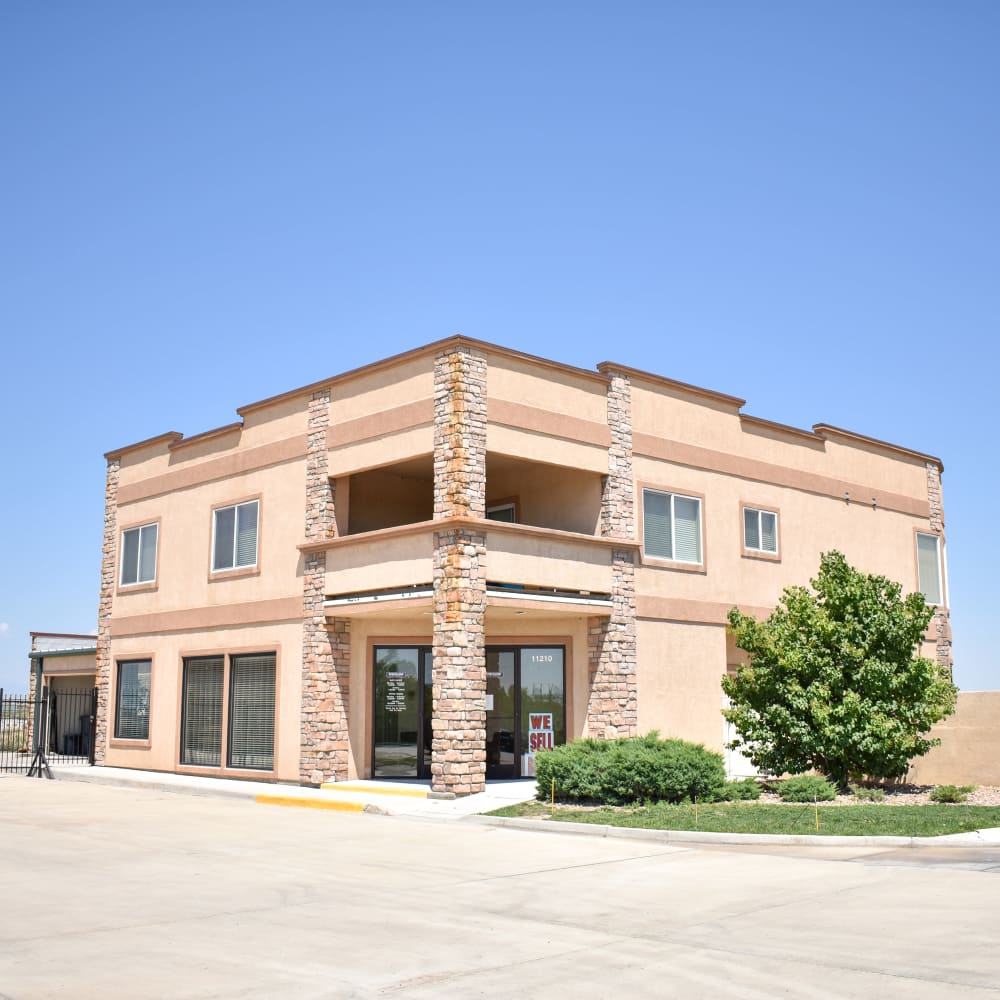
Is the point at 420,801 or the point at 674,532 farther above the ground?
the point at 674,532

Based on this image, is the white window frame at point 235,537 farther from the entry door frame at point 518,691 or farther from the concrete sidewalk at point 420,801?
the entry door frame at point 518,691

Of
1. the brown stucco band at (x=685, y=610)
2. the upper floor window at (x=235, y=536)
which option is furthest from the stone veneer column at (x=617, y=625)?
the upper floor window at (x=235, y=536)

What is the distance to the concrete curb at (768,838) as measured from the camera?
14.9 meters

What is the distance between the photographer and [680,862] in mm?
13992

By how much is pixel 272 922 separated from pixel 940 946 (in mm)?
5567

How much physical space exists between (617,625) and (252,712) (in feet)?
29.3

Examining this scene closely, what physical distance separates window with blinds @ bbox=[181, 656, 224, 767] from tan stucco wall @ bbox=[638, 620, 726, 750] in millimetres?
10451

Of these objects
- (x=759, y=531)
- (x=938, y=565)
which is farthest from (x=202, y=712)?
(x=938, y=565)

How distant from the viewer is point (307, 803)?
21.9 meters

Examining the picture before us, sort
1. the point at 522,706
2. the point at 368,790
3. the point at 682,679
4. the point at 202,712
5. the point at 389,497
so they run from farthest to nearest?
the point at 389,497, the point at 202,712, the point at 682,679, the point at 522,706, the point at 368,790

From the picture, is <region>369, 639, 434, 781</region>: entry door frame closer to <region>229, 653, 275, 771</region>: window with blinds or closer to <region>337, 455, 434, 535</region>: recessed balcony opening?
<region>229, 653, 275, 771</region>: window with blinds

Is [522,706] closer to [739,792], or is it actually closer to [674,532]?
[674,532]

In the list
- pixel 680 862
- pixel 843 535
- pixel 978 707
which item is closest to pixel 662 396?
pixel 843 535

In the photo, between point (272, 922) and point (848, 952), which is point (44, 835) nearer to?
point (272, 922)
